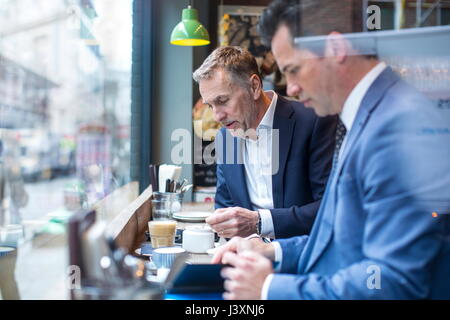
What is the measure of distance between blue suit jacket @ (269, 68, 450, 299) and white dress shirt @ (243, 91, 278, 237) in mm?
874

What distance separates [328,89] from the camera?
1.07 meters

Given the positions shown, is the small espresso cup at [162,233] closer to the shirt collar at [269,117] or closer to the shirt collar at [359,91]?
the shirt collar at [269,117]

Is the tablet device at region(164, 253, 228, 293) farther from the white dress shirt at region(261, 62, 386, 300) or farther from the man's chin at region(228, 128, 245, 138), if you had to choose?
the man's chin at region(228, 128, 245, 138)

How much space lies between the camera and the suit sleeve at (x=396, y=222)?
89 centimetres

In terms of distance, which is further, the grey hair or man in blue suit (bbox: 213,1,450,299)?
the grey hair

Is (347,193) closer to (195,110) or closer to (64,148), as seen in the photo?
(64,148)

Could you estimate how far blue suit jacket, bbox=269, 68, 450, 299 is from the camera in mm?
901

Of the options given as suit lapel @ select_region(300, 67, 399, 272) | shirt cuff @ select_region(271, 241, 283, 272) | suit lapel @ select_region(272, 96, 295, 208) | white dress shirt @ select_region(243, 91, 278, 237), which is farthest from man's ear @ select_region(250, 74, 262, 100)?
suit lapel @ select_region(300, 67, 399, 272)

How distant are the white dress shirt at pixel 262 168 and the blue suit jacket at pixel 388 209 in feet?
2.87

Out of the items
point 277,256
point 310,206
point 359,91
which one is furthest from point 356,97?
Answer: point 310,206

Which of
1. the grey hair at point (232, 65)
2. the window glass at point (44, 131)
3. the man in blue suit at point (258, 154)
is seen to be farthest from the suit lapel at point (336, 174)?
the grey hair at point (232, 65)

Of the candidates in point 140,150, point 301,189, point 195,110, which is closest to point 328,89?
point 301,189

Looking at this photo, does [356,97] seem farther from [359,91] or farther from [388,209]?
[388,209]
